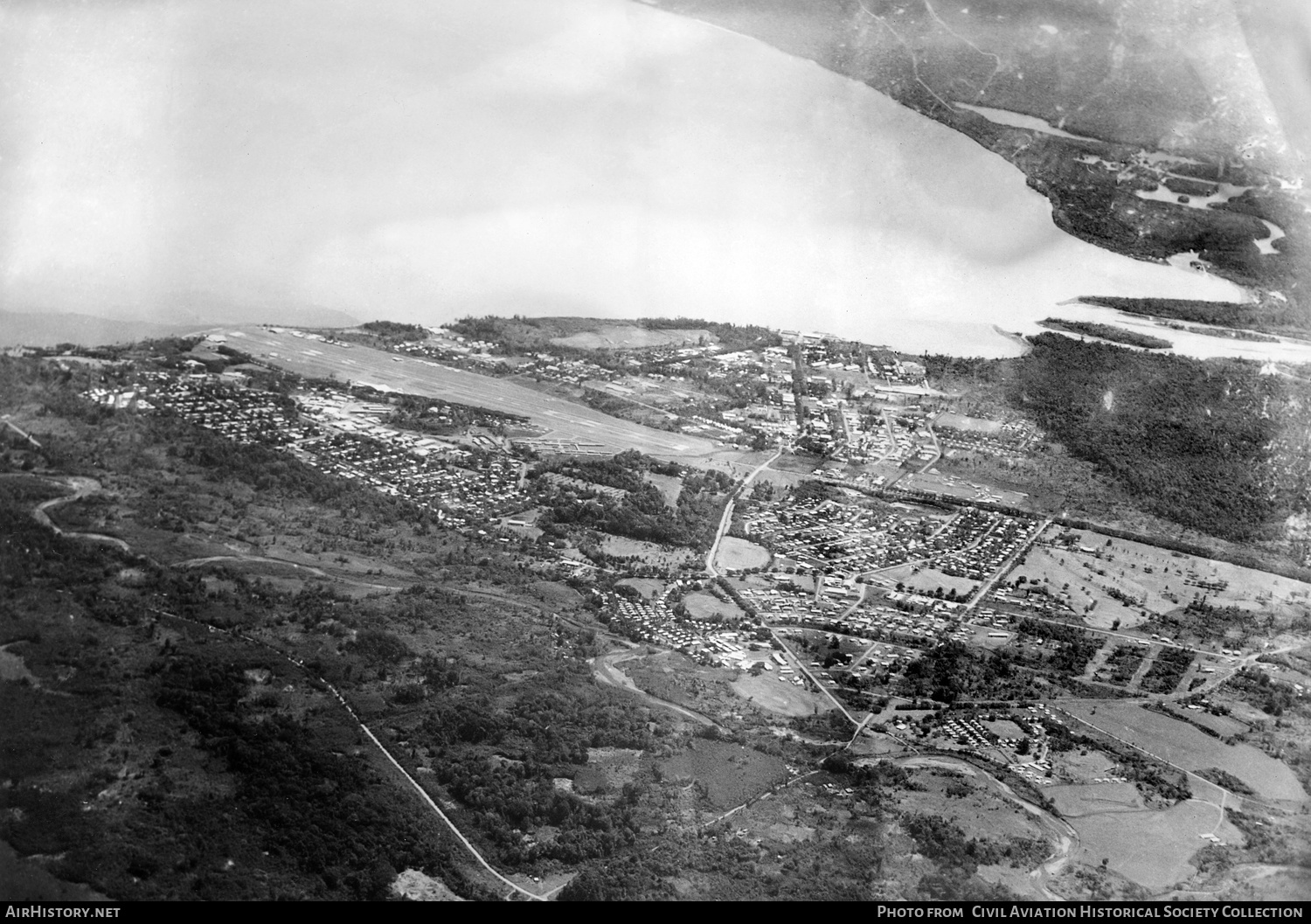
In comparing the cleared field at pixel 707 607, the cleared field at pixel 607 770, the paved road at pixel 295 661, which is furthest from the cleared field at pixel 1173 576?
the paved road at pixel 295 661

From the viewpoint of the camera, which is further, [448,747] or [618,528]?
[618,528]

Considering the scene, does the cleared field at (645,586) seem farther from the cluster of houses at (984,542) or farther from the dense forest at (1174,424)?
the dense forest at (1174,424)

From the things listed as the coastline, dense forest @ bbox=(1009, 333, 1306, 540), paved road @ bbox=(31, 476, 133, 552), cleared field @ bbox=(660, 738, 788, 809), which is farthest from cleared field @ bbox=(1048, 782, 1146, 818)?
paved road @ bbox=(31, 476, 133, 552)

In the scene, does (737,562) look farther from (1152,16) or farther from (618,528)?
(1152,16)

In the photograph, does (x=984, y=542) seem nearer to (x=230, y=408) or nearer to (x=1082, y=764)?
(x=1082, y=764)

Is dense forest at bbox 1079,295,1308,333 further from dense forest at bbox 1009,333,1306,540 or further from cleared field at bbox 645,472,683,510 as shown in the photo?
cleared field at bbox 645,472,683,510

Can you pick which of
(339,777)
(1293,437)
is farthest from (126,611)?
(1293,437)
